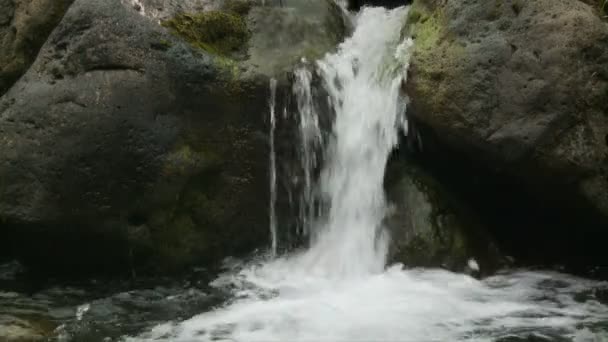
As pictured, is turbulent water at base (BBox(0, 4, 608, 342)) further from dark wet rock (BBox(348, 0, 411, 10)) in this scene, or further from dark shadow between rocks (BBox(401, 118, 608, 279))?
dark wet rock (BBox(348, 0, 411, 10))

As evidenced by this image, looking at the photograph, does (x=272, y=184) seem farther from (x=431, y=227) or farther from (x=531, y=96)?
(x=531, y=96)

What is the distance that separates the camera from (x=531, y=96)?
595 cm

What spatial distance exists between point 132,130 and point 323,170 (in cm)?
202

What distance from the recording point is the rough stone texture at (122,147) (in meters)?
5.95

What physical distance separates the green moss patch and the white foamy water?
787mm

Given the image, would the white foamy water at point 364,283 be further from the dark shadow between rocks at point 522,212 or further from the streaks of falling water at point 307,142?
the dark shadow between rocks at point 522,212

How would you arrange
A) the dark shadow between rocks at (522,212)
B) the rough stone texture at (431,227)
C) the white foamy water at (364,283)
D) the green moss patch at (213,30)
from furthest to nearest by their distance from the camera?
the green moss patch at (213,30) → the rough stone texture at (431,227) → the dark shadow between rocks at (522,212) → the white foamy water at (364,283)

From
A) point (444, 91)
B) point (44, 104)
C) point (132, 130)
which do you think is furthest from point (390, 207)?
point (44, 104)

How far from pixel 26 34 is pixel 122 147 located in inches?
73.9

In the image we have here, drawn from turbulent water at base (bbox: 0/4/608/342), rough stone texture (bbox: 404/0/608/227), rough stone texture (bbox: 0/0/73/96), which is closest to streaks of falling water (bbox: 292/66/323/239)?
turbulent water at base (bbox: 0/4/608/342)

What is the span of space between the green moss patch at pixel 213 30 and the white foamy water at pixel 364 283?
79cm

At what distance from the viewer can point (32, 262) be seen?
6105 mm

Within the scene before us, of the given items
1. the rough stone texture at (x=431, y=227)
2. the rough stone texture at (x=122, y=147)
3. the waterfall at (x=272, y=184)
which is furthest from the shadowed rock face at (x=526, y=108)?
the rough stone texture at (x=122, y=147)

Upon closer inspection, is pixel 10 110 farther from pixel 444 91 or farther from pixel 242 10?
pixel 444 91
